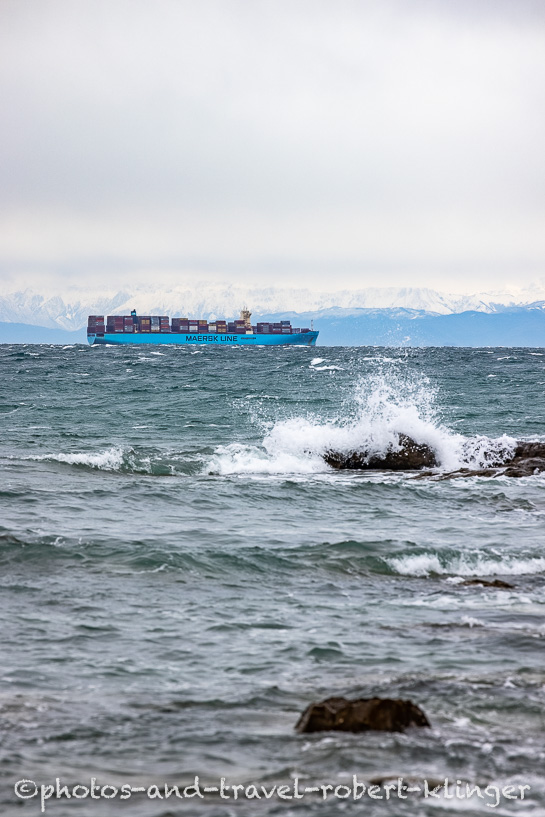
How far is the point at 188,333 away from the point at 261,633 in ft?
430

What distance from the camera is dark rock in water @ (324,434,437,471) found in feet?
62.5

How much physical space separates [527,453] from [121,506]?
9.86m

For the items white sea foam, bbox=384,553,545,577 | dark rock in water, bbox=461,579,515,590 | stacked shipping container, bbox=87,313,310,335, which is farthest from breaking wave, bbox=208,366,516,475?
stacked shipping container, bbox=87,313,310,335

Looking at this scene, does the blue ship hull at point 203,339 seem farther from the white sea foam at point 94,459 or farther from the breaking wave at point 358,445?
the white sea foam at point 94,459

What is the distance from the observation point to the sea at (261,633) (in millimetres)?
4633

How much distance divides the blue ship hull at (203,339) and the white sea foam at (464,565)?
407 feet

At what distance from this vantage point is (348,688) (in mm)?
6023

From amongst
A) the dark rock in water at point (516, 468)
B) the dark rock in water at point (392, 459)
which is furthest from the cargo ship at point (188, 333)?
the dark rock in water at point (516, 468)

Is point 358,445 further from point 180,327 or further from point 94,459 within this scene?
point 180,327

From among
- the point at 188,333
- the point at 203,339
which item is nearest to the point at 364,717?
the point at 203,339

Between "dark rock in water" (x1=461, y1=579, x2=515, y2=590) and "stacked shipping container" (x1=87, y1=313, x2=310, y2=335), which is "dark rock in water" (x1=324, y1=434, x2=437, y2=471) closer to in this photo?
"dark rock in water" (x1=461, y1=579, x2=515, y2=590)

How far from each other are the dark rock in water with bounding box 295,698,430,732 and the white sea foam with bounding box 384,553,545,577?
14.7 feet

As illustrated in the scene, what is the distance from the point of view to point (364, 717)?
17.0 feet

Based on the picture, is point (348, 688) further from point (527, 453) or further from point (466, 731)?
point (527, 453)
